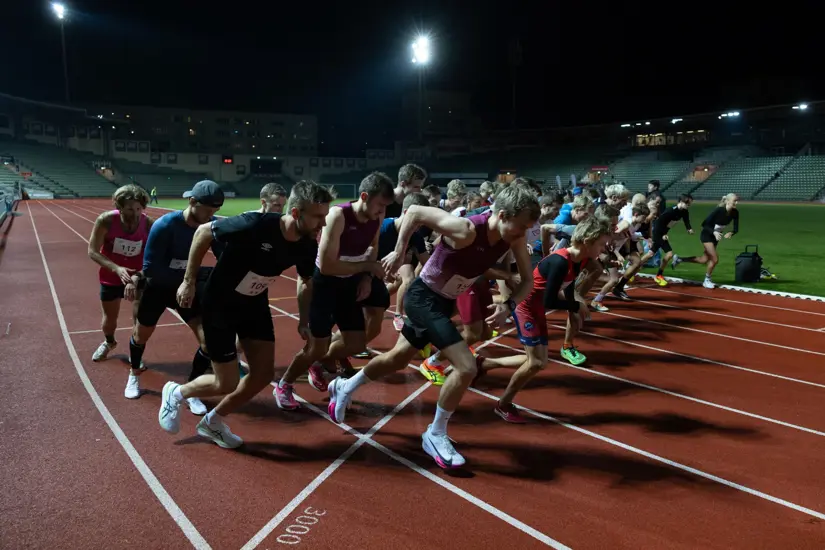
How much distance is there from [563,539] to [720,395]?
354cm

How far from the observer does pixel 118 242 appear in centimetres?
629

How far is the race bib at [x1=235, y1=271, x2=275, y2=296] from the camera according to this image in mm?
4215

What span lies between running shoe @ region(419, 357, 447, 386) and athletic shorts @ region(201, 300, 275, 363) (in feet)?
7.99

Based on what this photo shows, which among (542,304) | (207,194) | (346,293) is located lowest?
(542,304)

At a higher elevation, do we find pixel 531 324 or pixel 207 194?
pixel 207 194

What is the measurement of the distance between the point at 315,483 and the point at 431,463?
2.98 ft

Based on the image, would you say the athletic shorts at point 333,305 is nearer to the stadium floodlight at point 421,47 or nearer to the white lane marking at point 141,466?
the white lane marking at point 141,466

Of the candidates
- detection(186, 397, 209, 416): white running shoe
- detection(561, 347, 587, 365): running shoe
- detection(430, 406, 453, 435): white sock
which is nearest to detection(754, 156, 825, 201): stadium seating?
detection(561, 347, 587, 365): running shoe

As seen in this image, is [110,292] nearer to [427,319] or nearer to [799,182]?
[427,319]

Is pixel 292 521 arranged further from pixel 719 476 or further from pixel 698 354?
pixel 698 354

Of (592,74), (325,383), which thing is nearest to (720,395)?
(325,383)

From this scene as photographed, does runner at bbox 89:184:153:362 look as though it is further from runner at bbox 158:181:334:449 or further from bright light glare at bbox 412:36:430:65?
bright light glare at bbox 412:36:430:65

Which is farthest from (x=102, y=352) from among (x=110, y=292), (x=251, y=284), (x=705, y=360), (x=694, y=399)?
(x=705, y=360)

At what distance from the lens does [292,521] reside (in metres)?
3.53
